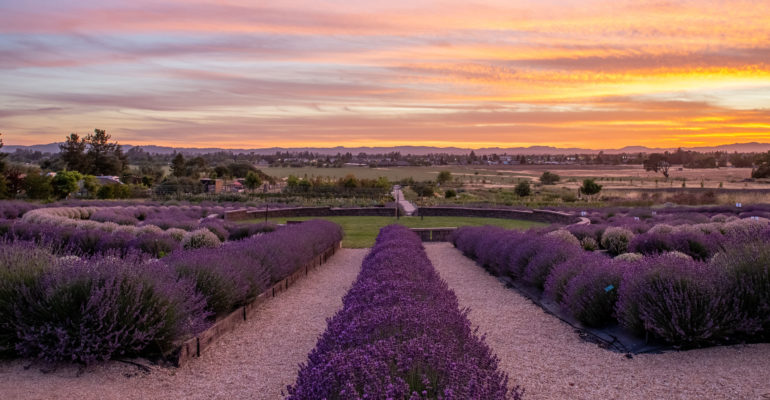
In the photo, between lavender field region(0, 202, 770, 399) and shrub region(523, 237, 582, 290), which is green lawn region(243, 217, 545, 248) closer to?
shrub region(523, 237, 582, 290)

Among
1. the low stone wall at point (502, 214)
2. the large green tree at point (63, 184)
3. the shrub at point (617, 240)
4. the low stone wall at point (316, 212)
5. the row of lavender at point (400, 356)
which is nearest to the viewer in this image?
the row of lavender at point (400, 356)

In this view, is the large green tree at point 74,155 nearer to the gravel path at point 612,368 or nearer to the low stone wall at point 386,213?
the low stone wall at point 386,213

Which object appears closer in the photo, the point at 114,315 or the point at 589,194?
the point at 114,315

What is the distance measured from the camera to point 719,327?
5.79m

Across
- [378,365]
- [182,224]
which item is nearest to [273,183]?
[182,224]

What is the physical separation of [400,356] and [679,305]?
147 inches

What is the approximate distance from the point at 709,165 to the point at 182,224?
4647 inches

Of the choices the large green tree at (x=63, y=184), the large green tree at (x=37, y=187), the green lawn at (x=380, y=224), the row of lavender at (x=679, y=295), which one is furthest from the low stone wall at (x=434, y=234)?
the large green tree at (x=63, y=184)

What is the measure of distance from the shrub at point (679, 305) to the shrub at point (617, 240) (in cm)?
671

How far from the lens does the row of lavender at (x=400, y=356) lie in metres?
3.19

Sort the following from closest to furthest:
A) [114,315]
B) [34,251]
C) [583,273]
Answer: [114,315] → [34,251] → [583,273]

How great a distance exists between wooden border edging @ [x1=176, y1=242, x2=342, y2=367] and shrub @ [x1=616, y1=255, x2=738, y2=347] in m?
4.54

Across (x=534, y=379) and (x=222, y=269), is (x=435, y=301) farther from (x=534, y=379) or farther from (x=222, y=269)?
(x=222, y=269)

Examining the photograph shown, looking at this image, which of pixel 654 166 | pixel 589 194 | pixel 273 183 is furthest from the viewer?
pixel 654 166
